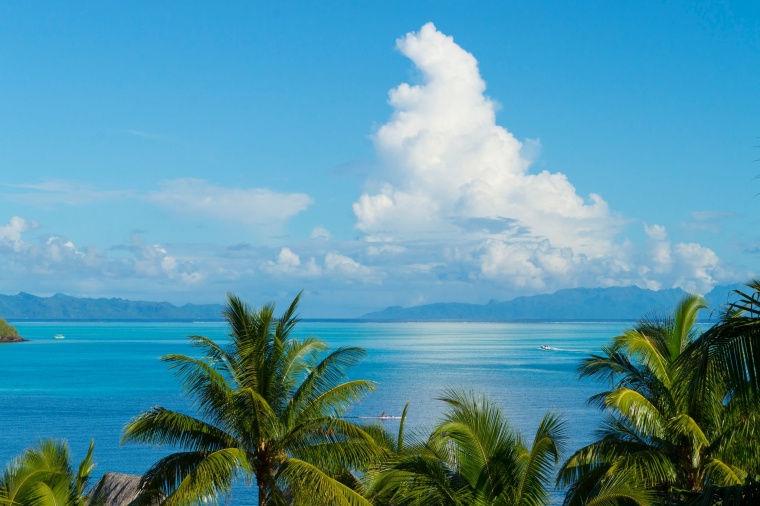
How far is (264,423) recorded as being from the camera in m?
19.5

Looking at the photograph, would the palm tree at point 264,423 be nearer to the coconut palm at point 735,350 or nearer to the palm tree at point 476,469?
the palm tree at point 476,469

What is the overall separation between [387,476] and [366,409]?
78586mm

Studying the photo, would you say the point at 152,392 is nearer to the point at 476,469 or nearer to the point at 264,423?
the point at 264,423

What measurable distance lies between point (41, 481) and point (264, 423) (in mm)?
5138

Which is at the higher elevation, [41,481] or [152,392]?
[41,481]

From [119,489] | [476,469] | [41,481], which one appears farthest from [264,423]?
[119,489]

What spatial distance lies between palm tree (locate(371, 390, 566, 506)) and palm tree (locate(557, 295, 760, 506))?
4.99ft

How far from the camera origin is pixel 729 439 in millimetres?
17719

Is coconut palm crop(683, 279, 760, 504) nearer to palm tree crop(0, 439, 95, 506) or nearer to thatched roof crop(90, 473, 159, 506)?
palm tree crop(0, 439, 95, 506)

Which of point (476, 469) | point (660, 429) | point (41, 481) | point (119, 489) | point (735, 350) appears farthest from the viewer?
point (119, 489)

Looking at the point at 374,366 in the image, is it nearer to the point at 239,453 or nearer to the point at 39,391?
the point at 39,391

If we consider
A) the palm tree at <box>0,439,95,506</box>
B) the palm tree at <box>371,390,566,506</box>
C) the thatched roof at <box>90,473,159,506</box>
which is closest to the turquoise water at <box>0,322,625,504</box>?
the thatched roof at <box>90,473,159,506</box>

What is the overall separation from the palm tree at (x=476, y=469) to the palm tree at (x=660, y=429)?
1520mm

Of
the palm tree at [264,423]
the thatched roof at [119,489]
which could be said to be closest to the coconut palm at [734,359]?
the palm tree at [264,423]
